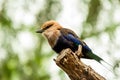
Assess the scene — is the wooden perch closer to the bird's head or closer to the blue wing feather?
the blue wing feather

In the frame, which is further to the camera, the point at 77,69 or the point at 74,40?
the point at 74,40

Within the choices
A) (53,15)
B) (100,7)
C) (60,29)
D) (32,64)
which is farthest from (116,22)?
(60,29)

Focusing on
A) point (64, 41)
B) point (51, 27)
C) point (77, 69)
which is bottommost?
point (77, 69)

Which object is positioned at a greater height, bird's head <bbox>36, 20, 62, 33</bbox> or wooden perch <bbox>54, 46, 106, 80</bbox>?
bird's head <bbox>36, 20, 62, 33</bbox>

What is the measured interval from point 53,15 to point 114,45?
1375 mm

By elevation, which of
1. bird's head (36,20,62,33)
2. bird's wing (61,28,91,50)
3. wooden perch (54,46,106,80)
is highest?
bird's head (36,20,62,33)

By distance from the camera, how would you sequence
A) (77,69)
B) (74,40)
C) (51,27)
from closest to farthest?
(77,69)
(74,40)
(51,27)

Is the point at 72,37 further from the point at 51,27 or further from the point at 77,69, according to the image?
the point at 77,69

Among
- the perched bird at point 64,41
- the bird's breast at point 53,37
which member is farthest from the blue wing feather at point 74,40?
the bird's breast at point 53,37

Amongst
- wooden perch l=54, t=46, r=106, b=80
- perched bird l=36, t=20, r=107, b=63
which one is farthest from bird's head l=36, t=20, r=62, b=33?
wooden perch l=54, t=46, r=106, b=80

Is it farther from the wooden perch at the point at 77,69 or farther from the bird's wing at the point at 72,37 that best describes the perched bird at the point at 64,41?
the wooden perch at the point at 77,69

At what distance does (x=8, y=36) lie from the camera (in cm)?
961

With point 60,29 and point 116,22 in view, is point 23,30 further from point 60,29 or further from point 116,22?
point 60,29

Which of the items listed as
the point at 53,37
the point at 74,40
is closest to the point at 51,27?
the point at 53,37
